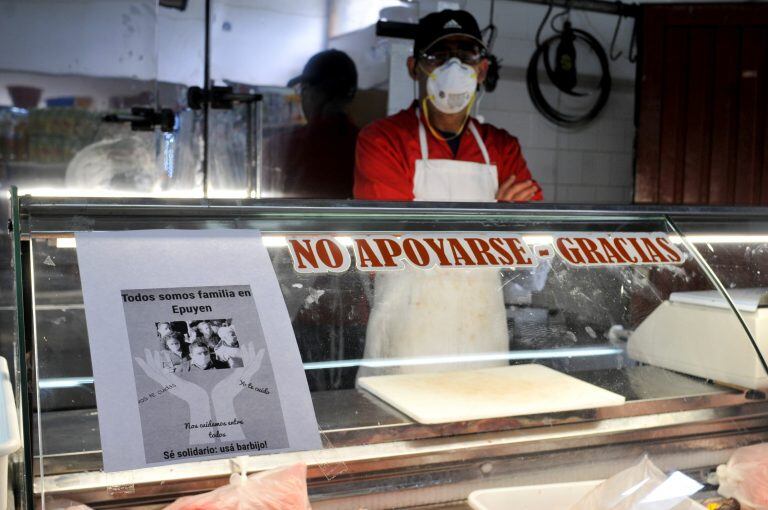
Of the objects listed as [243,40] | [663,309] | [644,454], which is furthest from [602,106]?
[644,454]

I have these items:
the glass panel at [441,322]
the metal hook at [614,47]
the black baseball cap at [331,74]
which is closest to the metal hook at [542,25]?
the metal hook at [614,47]

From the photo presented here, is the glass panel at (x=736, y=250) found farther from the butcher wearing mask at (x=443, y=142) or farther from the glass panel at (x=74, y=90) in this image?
the glass panel at (x=74, y=90)

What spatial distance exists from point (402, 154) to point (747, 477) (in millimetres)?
1709

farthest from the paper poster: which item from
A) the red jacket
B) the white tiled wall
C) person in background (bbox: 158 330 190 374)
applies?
the white tiled wall

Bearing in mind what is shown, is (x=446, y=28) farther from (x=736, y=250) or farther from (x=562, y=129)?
(x=562, y=129)

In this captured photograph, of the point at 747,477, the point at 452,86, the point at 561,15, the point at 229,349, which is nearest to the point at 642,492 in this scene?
the point at 747,477

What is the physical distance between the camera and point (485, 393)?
148 cm

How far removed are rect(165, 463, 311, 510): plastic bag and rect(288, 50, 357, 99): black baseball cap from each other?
3.01 m

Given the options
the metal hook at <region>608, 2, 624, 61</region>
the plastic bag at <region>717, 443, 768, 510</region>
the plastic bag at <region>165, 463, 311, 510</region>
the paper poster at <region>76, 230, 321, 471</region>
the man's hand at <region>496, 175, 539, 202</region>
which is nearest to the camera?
the paper poster at <region>76, 230, 321, 471</region>

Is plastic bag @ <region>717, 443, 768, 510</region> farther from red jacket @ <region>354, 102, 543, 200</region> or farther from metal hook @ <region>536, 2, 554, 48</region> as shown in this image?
metal hook @ <region>536, 2, 554, 48</region>

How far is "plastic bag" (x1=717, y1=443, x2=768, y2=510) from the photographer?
4.54ft

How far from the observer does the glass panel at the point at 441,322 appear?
1.20 m

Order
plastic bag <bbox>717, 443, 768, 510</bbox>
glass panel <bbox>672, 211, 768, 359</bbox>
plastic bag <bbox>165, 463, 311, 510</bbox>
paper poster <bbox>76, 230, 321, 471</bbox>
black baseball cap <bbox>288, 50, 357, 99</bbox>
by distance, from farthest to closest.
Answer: black baseball cap <bbox>288, 50, 357, 99</bbox> → glass panel <bbox>672, 211, 768, 359</bbox> → plastic bag <bbox>717, 443, 768, 510</bbox> → plastic bag <bbox>165, 463, 311, 510</bbox> → paper poster <bbox>76, 230, 321, 471</bbox>

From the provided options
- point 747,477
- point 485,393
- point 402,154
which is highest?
point 402,154
